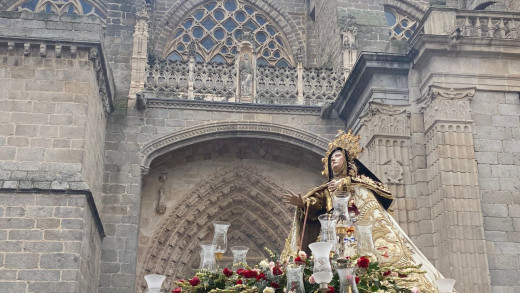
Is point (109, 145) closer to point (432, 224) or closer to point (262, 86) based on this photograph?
point (262, 86)

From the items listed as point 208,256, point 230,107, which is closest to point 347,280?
point 208,256

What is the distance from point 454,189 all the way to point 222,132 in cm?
532

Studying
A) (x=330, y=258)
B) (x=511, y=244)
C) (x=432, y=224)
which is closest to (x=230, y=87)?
(x=432, y=224)

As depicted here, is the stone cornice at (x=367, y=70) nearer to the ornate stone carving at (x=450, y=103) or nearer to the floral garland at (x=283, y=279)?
the ornate stone carving at (x=450, y=103)

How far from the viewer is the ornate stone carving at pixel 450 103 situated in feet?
35.6

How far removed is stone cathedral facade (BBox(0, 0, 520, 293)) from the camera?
10.5 metres

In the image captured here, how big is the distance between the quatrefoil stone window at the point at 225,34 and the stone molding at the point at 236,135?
142 inches

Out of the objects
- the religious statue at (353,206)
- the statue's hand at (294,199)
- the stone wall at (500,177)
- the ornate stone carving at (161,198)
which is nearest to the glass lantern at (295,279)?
the religious statue at (353,206)

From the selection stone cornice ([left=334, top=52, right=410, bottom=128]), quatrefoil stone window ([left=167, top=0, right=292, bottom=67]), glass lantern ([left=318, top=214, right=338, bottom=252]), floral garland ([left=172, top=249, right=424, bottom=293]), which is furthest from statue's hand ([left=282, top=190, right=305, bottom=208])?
quatrefoil stone window ([left=167, top=0, right=292, bottom=67])

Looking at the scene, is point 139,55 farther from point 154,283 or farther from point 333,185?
point 154,283

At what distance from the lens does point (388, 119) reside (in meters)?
11.7

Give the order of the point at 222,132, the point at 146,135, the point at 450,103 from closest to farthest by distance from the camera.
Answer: the point at 450,103 < the point at 146,135 < the point at 222,132

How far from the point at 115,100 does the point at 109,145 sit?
3.31 ft

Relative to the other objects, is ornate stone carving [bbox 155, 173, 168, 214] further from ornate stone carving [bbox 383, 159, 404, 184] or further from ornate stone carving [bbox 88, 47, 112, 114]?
ornate stone carving [bbox 383, 159, 404, 184]
